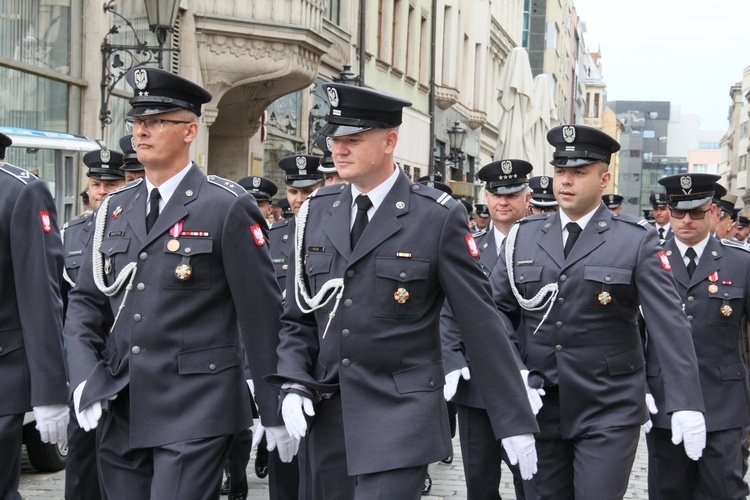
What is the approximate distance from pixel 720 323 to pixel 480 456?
1.65m

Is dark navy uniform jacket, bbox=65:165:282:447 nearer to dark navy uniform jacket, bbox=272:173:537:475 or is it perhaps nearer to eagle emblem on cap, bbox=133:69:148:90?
dark navy uniform jacket, bbox=272:173:537:475

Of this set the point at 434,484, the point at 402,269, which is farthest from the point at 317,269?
the point at 434,484

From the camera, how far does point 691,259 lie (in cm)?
748

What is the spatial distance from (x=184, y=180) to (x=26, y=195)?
67 cm

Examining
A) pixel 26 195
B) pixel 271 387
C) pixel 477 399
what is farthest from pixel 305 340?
pixel 477 399

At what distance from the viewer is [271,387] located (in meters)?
4.93

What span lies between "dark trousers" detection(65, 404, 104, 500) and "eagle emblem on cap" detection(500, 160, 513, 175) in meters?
3.69

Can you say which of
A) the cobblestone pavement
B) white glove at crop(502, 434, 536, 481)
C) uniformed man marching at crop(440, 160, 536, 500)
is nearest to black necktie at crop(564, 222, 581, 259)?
uniformed man marching at crop(440, 160, 536, 500)

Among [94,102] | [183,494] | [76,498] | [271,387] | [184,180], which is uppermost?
[94,102]

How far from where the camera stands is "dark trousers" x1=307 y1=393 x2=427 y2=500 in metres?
4.54

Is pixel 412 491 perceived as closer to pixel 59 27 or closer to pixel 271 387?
pixel 271 387

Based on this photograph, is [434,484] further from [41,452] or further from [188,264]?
[188,264]

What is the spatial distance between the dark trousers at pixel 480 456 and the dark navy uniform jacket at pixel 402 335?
2294 millimetres

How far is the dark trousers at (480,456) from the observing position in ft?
22.9
